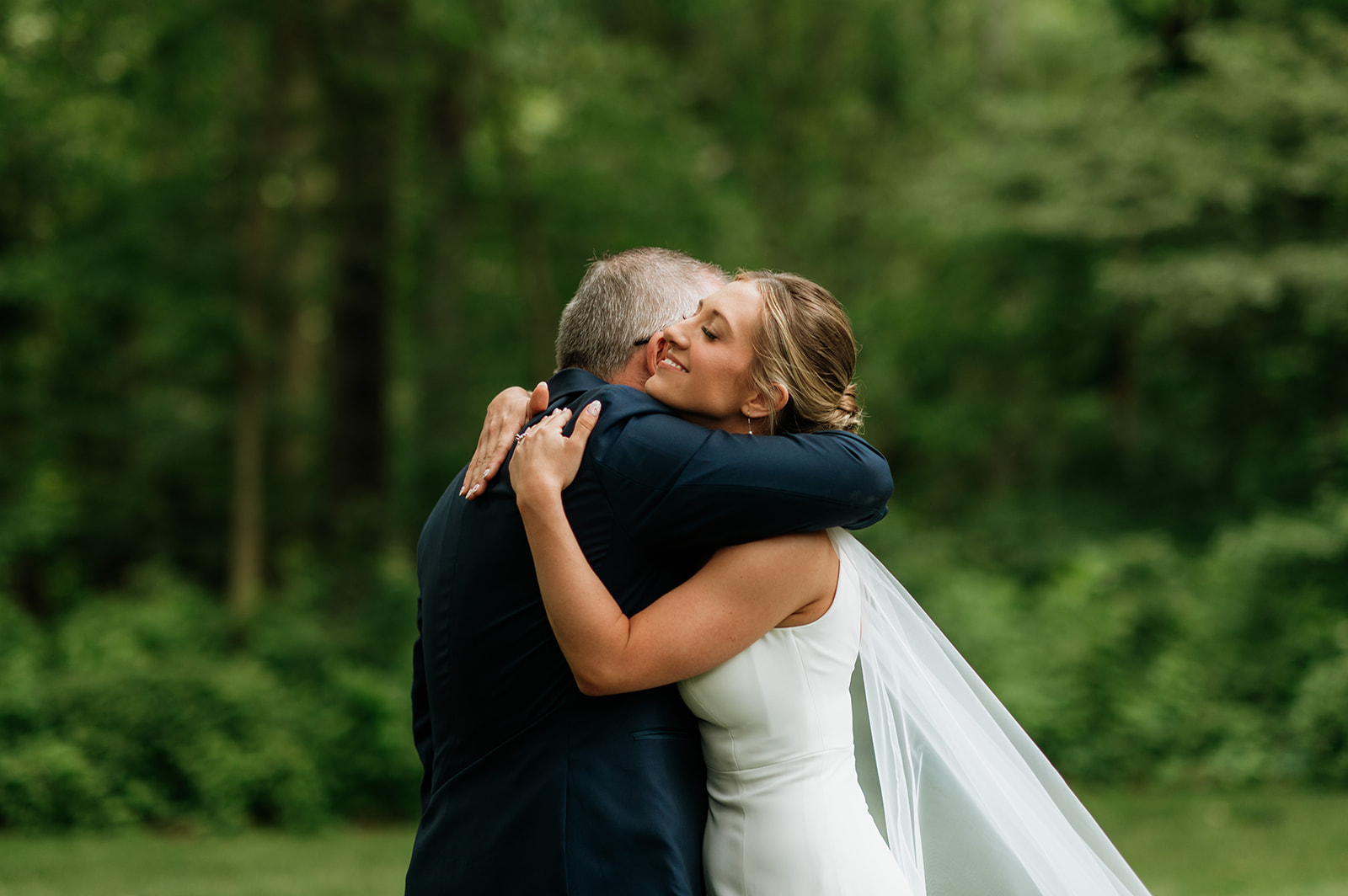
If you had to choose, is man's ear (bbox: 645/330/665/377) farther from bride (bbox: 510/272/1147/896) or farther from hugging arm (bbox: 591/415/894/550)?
hugging arm (bbox: 591/415/894/550)

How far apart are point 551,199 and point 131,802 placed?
8.63m

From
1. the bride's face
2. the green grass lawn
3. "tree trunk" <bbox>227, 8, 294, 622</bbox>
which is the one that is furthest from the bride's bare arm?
"tree trunk" <bbox>227, 8, 294, 622</bbox>

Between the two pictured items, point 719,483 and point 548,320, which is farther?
point 548,320

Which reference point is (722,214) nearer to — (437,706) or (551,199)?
(551,199)

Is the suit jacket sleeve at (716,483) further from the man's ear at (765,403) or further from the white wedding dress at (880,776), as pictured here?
the white wedding dress at (880,776)

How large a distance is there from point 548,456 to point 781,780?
0.74m

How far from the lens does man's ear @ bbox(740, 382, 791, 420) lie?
2.33 meters

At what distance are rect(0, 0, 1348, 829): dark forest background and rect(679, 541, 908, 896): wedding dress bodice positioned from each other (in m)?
7.29

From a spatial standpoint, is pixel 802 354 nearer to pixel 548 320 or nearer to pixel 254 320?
pixel 254 320

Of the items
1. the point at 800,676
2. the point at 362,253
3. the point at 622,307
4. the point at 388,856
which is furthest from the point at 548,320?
the point at 800,676

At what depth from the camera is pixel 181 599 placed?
12391 mm

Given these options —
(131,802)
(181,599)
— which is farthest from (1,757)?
(181,599)

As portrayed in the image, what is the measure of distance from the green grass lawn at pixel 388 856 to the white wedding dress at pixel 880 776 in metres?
4.98

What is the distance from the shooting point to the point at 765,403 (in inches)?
92.6
